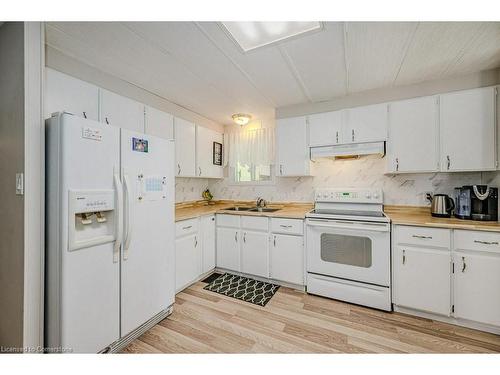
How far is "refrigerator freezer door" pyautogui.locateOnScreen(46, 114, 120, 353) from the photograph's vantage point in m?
1.21

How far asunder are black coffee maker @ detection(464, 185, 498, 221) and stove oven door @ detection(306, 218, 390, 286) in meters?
0.78

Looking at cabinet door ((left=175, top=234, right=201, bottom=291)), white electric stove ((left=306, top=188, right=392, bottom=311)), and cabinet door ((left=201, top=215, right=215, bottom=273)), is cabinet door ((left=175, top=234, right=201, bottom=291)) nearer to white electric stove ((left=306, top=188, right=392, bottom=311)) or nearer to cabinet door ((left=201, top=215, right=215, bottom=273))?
cabinet door ((left=201, top=215, right=215, bottom=273))

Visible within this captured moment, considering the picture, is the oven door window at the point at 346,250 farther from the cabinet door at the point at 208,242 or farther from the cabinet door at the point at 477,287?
the cabinet door at the point at 208,242

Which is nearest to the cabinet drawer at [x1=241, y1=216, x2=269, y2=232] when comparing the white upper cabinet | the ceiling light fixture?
the ceiling light fixture

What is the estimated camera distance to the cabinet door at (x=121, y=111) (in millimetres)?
1936

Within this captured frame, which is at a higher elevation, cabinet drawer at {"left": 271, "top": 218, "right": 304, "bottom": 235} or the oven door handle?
the oven door handle

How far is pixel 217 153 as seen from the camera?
11.5 feet

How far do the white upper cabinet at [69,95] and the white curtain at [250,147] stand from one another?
2043 mm

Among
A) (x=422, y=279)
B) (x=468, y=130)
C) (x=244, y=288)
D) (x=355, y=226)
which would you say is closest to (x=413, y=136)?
(x=468, y=130)

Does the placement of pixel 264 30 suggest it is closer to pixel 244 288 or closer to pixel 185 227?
pixel 185 227

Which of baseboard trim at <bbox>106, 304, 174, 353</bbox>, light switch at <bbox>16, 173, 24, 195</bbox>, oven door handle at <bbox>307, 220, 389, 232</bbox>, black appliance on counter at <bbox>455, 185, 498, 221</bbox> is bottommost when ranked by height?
baseboard trim at <bbox>106, 304, 174, 353</bbox>

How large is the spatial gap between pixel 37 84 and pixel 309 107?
2.67 m

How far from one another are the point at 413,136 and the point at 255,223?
199 cm
